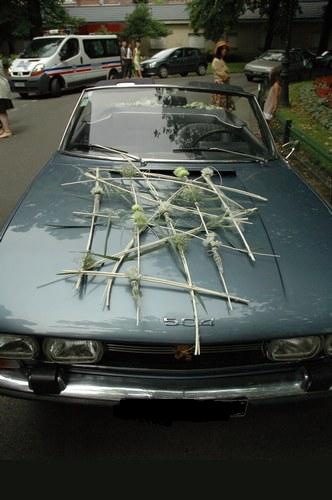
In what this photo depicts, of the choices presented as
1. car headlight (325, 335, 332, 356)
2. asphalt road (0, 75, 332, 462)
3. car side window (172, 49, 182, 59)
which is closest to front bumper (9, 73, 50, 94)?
car side window (172, 49, 182, 59)

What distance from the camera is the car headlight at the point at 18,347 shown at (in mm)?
2209

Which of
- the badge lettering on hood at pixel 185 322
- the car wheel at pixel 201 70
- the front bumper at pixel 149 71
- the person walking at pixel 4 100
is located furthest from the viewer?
the car wheel at pixel 201 70

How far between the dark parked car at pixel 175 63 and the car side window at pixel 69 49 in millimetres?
7389

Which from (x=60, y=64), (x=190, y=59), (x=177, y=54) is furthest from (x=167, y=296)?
(x=190, y=59)

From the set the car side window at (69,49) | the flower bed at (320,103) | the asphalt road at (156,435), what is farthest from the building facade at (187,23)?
the asphalt road at (156,435)

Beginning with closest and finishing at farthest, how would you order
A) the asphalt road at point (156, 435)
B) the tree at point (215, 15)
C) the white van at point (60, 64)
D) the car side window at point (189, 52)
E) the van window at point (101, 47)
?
the asphalt road at point (156, 435) < the white van at point (60, 64) < the van window at point (101, 47) < the car side window at point (189, 52) < the tree at point (215, 15)

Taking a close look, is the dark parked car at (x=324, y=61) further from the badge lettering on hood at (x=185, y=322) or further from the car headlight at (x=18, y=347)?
the car headlight at (x=18, y=347)

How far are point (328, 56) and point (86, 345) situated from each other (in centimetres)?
2968

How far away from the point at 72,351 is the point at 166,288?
51 cm

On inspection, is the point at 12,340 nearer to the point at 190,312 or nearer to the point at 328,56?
the point at 190,312

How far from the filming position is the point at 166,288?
88.5 inches

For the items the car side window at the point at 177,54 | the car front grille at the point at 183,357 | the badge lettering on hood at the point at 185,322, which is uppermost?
the badge lettering on hood at the point at 185,322

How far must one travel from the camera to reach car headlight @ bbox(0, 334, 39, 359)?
2.21m

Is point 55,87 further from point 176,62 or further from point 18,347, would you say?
point 18,347
